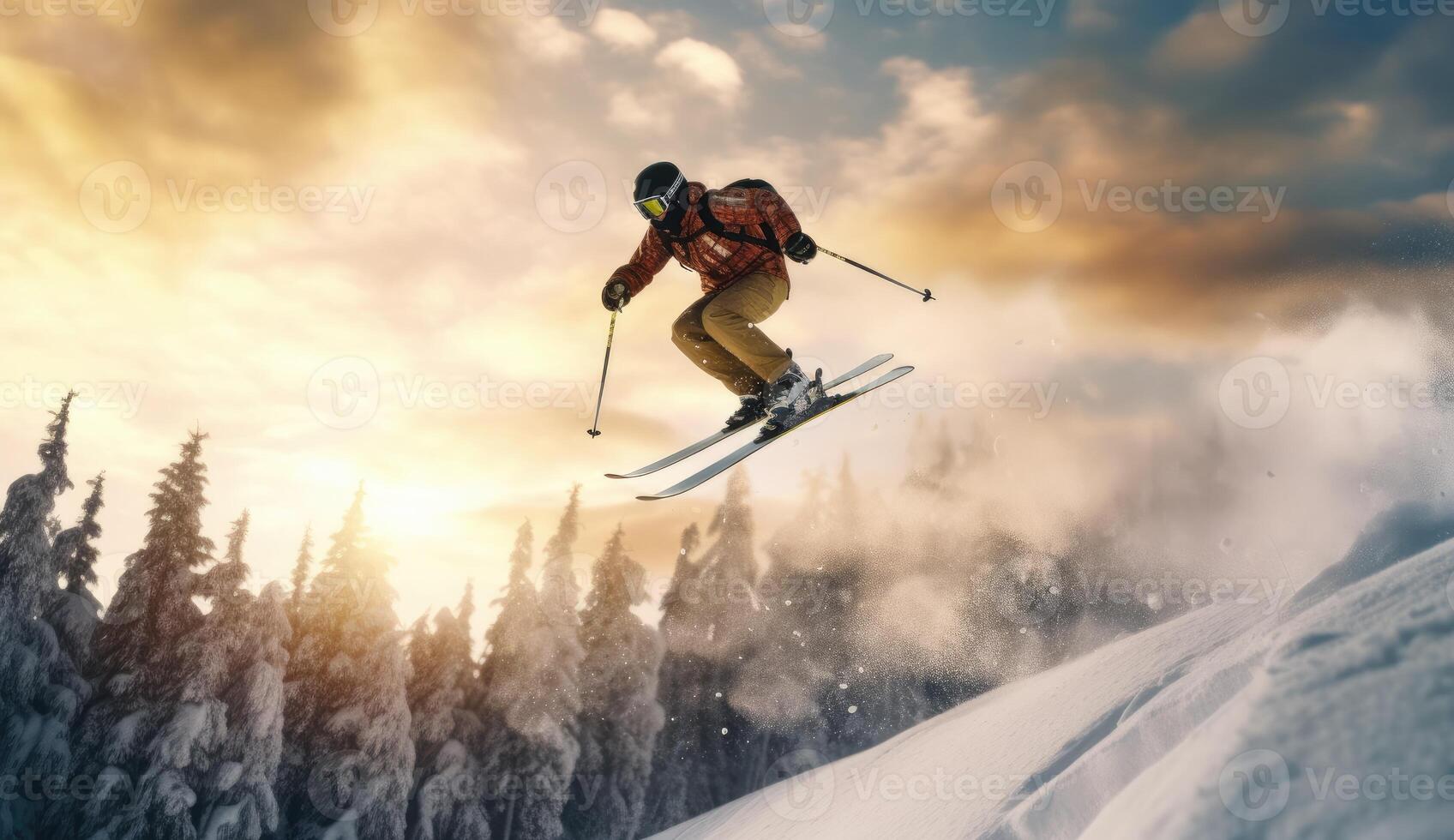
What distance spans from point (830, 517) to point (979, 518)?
710cm

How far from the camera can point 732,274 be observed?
7.59m

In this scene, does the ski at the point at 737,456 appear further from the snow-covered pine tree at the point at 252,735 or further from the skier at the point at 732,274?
the snow-covered pine tree at the point at 252,735

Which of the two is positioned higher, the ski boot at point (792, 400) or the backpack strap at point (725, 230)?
the backpack strap at point (725, 230)

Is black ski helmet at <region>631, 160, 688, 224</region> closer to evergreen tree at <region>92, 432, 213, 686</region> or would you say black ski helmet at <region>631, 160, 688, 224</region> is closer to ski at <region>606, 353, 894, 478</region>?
ski at <region>606, 353, 894, 478</region>

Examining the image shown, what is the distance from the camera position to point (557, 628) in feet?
88.3

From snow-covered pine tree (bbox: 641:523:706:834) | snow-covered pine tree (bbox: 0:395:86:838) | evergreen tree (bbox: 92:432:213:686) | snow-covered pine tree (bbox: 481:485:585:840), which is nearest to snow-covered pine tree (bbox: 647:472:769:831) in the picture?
snow-covered pine tree (bbox: 641:523:706:834)

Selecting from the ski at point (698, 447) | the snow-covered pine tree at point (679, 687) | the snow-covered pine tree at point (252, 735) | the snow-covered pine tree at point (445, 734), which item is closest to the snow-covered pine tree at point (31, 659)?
the snow-covered pine tree at point (252, 735)

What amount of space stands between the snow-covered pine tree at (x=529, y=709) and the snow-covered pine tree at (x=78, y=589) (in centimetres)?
1103

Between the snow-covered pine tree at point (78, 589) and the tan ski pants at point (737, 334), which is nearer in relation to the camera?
the tan ski pants at point (737, 334)

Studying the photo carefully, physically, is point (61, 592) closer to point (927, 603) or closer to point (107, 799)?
point (107, 799)

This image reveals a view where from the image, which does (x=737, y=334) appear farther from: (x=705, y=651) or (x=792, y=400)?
(x=705, y=651)

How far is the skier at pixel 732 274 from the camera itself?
289 inches

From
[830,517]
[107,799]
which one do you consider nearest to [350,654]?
[107,799]

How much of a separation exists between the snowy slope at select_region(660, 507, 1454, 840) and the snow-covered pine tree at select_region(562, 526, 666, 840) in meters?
24.4
